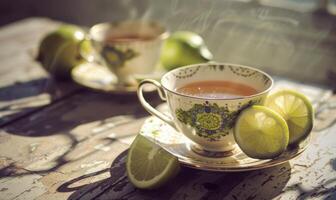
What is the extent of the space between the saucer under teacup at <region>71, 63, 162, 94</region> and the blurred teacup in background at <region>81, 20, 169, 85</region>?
26 millimetres

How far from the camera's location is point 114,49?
1224mm

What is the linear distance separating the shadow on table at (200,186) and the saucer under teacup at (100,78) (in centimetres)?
39

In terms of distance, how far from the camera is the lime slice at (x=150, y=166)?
0.80 metres

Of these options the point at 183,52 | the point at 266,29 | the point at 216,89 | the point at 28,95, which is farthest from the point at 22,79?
the point at 266,29

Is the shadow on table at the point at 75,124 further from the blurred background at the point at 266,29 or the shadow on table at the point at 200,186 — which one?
the blurred background at the point at 266,29

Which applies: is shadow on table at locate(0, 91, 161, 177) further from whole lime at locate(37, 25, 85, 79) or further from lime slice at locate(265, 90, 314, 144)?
lime slice at locate(265, 90, 314, 144)

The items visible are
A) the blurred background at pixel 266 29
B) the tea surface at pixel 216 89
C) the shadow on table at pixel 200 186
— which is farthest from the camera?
the blurred background at pixel 266 29

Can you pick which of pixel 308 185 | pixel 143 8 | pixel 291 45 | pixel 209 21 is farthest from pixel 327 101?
pixel 143 8

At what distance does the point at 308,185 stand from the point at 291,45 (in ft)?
3.93

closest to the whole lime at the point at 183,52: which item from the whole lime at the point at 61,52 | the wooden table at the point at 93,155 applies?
the wooden table at the point at 93,155

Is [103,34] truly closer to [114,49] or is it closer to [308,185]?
[114,49]

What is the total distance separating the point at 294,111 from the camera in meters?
0.89

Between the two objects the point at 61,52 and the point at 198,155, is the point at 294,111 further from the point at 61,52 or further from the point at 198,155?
the point at 61,52

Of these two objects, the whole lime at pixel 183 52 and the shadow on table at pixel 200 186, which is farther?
the whole lime at pixel 183 52
